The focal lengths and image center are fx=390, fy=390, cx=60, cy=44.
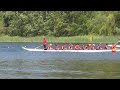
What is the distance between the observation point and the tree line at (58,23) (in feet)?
212

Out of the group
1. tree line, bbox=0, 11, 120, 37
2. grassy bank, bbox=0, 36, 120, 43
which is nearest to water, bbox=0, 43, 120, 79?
grassy bank, bbox=0, 36, 120, 43

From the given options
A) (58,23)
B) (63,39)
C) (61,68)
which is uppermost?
(58,23)

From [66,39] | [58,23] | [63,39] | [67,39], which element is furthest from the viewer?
[58,23]

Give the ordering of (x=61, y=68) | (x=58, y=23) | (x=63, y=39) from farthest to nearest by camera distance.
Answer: (x=58, y=23) < (x=63, y=39) < (x=61, y=68)

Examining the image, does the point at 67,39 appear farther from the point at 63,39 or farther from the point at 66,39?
the point at 63,39

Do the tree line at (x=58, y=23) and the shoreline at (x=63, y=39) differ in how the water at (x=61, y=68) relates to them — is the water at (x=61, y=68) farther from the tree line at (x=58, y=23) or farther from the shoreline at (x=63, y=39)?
the tree line at (x=58, y=23)

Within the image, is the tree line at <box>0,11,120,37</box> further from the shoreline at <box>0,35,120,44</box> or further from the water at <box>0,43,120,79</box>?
the water at <box>0,43,120,79</box>

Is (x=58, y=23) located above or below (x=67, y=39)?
above

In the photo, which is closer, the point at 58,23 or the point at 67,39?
the point at 67,39

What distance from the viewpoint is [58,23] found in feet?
216

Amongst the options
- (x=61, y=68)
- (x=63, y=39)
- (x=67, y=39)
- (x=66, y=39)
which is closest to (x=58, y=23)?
(x=63, y=39)

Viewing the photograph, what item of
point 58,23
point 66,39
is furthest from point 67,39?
point 58,23

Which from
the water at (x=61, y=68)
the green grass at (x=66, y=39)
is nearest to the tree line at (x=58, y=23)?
the green grass at (x=66, y=39)
